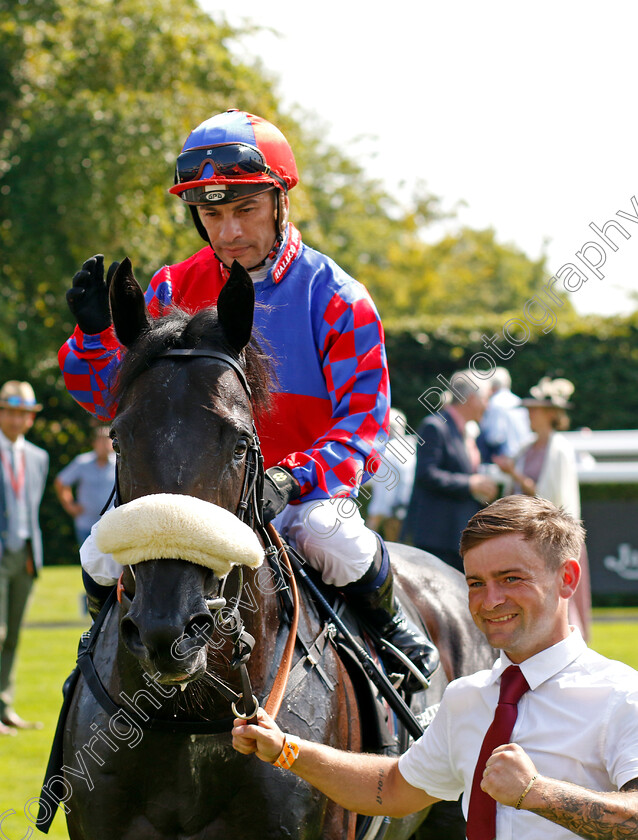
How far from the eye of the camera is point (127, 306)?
260 centimetres

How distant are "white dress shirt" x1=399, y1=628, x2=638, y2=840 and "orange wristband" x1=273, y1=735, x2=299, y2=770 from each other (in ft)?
1.14

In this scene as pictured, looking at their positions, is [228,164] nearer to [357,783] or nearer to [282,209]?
[282,209]

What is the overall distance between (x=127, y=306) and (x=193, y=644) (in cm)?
94

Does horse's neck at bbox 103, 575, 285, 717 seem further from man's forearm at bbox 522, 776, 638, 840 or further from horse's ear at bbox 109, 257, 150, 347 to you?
man's forearm at bbox 522, 776, 638, 840

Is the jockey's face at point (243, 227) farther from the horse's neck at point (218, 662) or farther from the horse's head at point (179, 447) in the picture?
the horse's neck at point (218, 662)

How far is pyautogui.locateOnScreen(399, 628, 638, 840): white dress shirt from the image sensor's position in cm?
193

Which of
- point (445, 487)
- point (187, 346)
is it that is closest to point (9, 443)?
point (445, 487)

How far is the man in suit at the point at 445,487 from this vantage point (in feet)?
25.7

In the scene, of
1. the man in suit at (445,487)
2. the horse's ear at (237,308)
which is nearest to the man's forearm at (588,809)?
the horse's ear at (237,308)

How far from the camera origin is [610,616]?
1188 cm

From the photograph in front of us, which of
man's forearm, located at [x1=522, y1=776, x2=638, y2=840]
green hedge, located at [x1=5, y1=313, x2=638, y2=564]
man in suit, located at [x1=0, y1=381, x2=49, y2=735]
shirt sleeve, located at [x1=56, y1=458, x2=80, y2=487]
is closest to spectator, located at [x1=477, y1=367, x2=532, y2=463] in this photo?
shirt sleeve, located at [x1=56, y1=458, x2=80, y2=487]

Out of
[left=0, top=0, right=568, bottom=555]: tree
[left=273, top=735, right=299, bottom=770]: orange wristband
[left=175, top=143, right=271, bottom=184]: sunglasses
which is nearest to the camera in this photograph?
[left=273, top=735, right=299, bottom=770]: orange wristband

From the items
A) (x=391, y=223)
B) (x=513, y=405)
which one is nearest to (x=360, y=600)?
(x=513, y=405)

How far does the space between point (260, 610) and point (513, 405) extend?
806cm
